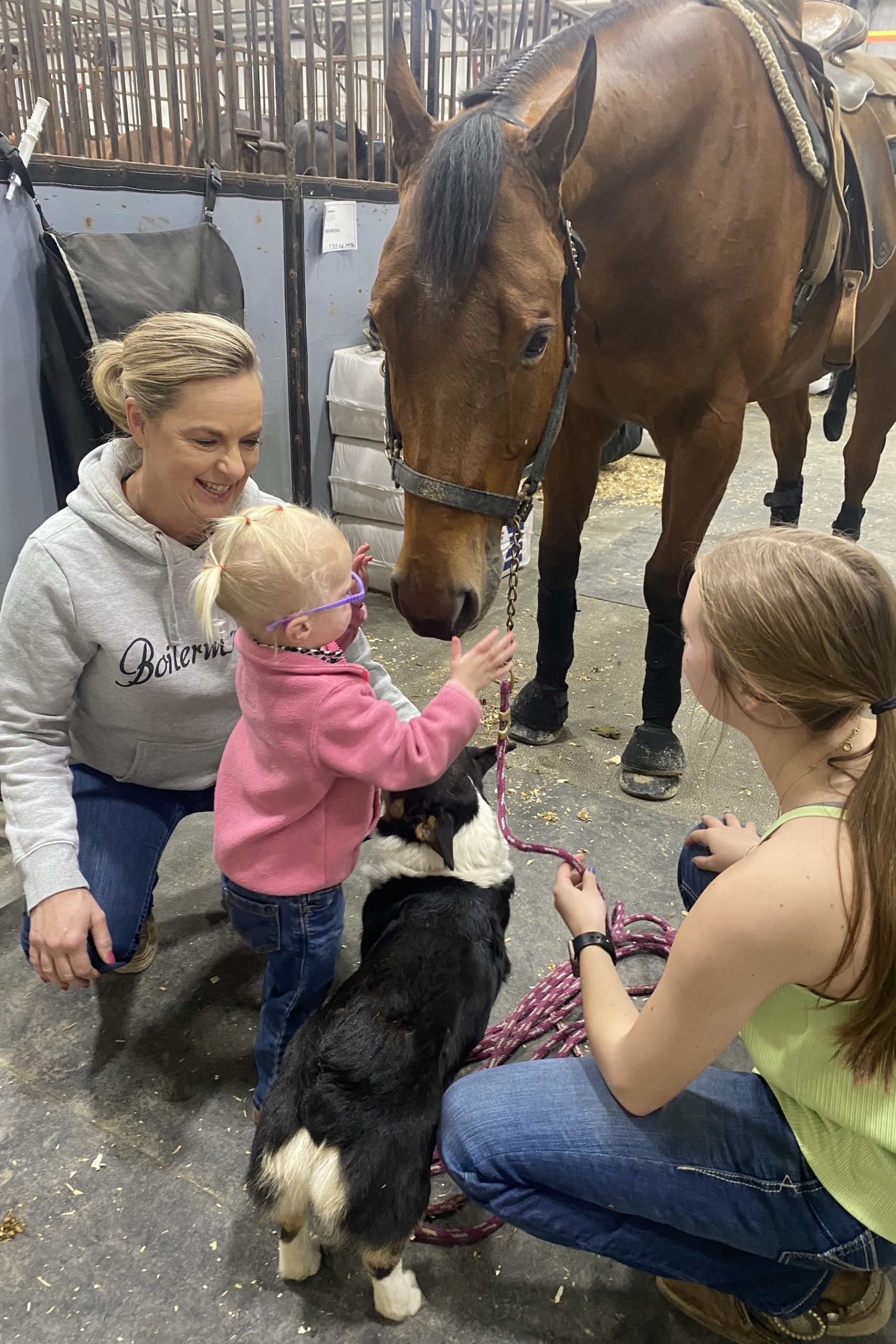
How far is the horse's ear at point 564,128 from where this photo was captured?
1.52 metres

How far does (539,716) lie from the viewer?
2781 millimetres

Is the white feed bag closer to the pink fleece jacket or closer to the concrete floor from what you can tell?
the concrete floor

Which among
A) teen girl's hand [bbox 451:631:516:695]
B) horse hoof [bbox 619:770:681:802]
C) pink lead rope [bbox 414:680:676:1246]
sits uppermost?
teen girl's hand [bbox 451:631:516:695]

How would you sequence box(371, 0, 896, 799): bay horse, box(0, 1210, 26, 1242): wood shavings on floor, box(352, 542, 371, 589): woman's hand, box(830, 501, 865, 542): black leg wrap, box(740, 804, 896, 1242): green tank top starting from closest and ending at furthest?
box(740, 804, 896, 1242): green tank top → box(0, 1210, 26, 1242): wood shavings on floor → box(352, 542, 371, 589): woman's hand → box(371, 0, 896, 799): bay horse → box(830, 501, 865, 542): black leg wrap

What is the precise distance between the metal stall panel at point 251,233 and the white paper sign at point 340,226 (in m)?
0.24

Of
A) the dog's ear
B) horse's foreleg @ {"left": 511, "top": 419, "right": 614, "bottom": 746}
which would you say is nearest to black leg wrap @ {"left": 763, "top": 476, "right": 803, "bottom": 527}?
horse's foreleg @ {"left": 511, "top": 419, "right": 614, "bottom": 746}

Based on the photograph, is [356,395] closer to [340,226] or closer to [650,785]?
[340,226]

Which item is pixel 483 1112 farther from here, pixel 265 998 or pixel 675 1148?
pixel 265 998

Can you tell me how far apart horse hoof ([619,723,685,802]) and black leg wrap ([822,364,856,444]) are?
2108mm

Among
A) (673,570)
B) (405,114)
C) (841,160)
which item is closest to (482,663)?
(405,114)

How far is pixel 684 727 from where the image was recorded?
286cm

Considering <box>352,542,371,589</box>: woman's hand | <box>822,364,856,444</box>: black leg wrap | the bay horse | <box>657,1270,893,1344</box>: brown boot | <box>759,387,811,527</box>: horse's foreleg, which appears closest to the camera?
<box>657,1270,893,1344</box>: brown boot

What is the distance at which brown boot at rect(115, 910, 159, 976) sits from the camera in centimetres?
181

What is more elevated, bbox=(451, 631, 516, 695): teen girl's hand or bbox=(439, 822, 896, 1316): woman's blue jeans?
bbox=(451, 631, 516, 695): teen girl's hand
